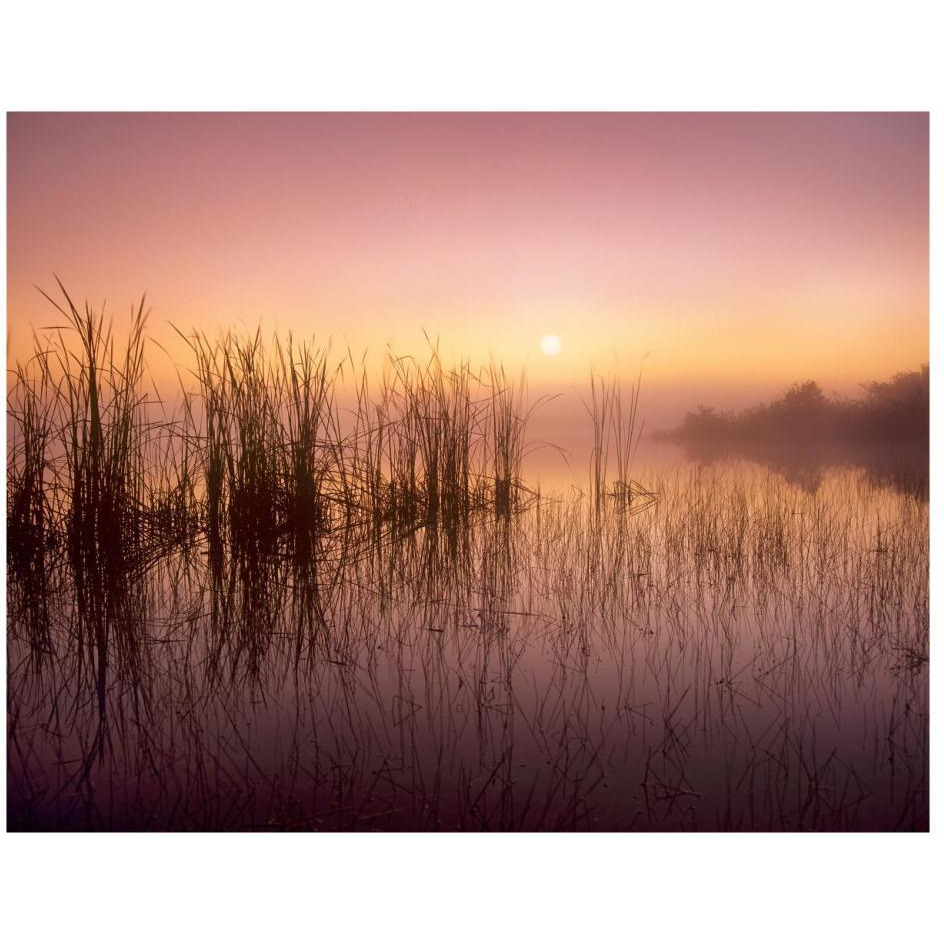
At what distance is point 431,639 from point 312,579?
0.71 metres

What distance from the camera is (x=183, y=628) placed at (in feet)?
6.86

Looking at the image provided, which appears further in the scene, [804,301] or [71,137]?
[804,301]

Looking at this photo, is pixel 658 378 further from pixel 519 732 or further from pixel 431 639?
pixel 519 732

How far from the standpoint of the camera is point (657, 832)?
1.38 m
